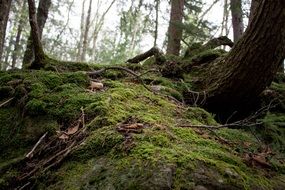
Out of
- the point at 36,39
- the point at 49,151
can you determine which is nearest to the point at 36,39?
the point at 36,39

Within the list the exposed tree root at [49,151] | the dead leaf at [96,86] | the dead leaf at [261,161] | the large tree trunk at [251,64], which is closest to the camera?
the exposed tree root at [49,151]

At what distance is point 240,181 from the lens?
2.17m

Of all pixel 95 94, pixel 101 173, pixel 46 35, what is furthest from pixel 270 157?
pixel 46 35

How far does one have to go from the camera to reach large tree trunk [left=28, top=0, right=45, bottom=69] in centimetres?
413

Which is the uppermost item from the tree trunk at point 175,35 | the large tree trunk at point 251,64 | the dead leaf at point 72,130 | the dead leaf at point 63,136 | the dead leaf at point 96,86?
the tree trunk at point 175,35

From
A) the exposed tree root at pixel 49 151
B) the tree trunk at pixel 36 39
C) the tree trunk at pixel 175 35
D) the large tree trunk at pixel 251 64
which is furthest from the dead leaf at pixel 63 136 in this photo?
the tree trunk at pixel 175 35

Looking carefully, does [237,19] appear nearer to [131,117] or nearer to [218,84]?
[218,84]

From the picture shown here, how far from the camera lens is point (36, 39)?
4.29 metres

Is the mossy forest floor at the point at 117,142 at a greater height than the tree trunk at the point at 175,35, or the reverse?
the tree trunk at the point at 175,35

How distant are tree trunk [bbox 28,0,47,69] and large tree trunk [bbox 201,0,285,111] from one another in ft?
7.57

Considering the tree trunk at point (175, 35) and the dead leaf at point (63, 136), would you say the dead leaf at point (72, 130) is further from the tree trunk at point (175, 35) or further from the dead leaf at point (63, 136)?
the tree trunk at point (175, 35)

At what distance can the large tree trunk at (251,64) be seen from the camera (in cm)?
372

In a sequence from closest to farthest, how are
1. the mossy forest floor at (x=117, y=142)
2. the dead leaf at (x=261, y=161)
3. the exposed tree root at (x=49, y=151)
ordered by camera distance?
the mossy forest floor at (x=117, y=142) < the exposed tree root at (x=49, y=151) < the dead leaf at (x=261, y=161)

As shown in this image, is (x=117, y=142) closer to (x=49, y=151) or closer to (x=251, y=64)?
(x=49, y=151)
